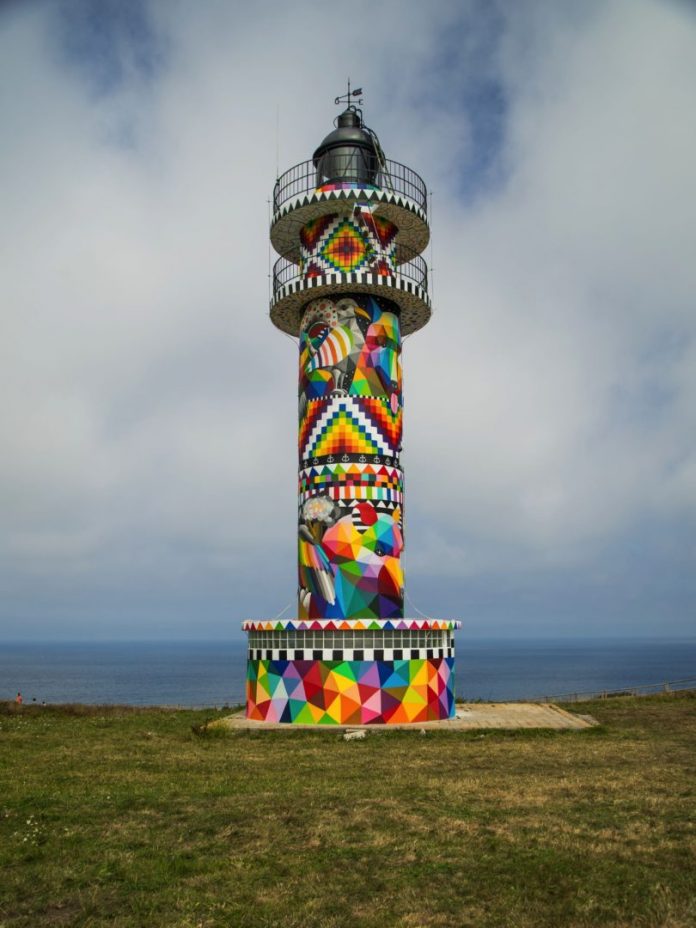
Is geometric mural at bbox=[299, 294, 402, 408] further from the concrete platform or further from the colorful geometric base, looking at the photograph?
the concrete platform

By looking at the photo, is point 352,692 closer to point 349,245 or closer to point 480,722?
point 480,722

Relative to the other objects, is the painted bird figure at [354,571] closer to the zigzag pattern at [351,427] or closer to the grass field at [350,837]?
the zigzag pattern at [351,427]

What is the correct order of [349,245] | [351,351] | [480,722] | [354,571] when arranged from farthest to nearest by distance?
[349,245], [351,351], [354,571], [480,722]

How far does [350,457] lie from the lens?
3303cm

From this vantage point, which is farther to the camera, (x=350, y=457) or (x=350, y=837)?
(x=350, y=457)

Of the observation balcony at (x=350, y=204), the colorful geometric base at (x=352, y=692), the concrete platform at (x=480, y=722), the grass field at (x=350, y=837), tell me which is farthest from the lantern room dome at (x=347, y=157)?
the grass field at (x=350, y=837)

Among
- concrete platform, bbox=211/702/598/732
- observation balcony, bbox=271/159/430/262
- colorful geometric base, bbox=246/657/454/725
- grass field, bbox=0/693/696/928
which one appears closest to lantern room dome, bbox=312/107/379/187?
observation balcony, bbox=271/159/430/262

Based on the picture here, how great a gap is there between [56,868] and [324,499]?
22.0 meters

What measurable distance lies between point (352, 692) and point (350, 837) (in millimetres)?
16726

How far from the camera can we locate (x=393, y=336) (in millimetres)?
35031

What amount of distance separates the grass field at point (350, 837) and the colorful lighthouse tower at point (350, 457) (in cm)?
710

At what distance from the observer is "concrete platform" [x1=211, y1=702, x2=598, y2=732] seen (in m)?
28.1

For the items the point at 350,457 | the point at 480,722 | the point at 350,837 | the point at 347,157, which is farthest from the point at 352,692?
the point at 347,157

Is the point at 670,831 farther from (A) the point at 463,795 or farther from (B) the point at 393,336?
(B) the point at 393,336
